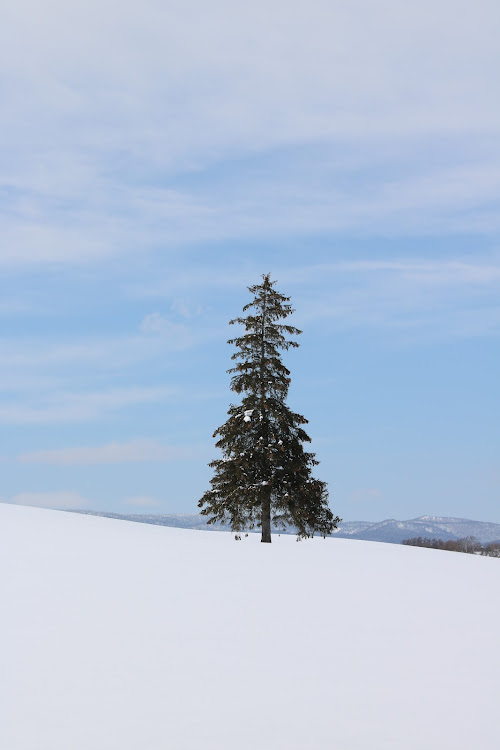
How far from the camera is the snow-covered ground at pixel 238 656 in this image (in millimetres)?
7969

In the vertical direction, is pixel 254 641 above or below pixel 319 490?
below

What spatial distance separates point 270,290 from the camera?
33906 mm

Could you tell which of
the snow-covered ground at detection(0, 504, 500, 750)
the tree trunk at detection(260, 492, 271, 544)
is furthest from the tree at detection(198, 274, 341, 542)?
the snow-covered ground at detection(0, 504, 500, 750)

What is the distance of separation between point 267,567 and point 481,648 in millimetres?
10511

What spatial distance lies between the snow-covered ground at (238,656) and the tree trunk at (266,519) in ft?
30.7

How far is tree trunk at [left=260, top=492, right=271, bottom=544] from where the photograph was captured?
31.6 m

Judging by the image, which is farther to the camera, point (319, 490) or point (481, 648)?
point (319, 490)

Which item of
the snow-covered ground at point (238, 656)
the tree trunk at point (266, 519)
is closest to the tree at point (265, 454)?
the tree trunk at point (266, 519)

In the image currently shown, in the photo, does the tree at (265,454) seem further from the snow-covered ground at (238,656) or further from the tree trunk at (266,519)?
the snow-covered ground at (238,656)

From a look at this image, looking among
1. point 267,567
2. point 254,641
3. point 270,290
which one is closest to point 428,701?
point 254,641

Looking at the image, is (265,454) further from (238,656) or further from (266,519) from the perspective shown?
(238,656)

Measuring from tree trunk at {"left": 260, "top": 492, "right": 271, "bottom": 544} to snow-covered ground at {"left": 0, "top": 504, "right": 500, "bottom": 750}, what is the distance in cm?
935

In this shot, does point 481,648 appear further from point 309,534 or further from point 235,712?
point 309,534

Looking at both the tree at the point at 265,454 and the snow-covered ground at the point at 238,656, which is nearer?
the snow-covered ground at the point at 238,656
